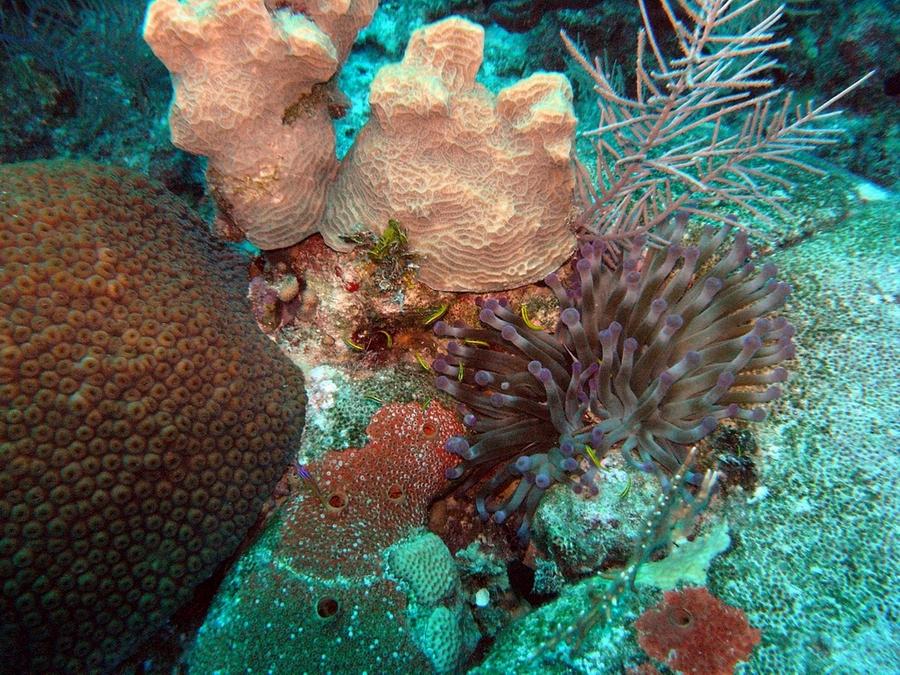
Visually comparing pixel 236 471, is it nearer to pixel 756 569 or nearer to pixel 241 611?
pixel 241 611

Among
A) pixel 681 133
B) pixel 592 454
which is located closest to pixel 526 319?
pixel 592 454

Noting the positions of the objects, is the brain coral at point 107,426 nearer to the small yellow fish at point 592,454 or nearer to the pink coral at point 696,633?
the small yellow fish at point 592,454

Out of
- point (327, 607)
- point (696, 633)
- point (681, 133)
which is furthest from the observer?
point (681, 133)

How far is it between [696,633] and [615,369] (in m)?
1.32

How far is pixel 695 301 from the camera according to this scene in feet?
9.32

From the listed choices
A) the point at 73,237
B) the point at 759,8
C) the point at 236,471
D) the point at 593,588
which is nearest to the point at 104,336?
the point at 73,237

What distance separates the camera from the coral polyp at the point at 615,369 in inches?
103

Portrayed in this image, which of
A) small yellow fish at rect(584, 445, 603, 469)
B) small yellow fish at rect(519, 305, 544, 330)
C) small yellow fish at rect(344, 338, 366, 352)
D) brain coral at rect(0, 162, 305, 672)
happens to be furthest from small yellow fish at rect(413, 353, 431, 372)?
small yellow fish at rect(584, 445, 603, 469)

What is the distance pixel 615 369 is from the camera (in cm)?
284

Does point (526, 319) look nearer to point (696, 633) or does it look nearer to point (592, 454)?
point (592, 454)

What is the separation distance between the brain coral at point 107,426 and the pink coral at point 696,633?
2099 millimetres

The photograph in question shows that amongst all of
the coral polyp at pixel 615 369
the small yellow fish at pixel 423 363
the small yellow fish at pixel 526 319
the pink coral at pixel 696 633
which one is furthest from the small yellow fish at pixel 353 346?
the pink coral at pixel 696 633

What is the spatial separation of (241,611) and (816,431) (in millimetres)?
3122

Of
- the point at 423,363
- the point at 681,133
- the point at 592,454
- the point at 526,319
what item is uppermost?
the point at 681,133
